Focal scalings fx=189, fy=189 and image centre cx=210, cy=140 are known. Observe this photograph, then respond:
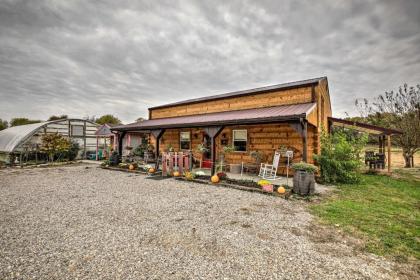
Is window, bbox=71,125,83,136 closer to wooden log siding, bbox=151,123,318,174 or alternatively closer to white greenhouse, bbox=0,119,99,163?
white greenhouse, bbox=0,119,99,163

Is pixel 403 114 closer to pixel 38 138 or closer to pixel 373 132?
pixel 373 132

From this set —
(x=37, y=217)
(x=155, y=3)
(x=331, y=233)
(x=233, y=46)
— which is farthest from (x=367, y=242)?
(x=233, y=46)

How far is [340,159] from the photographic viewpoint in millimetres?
8383

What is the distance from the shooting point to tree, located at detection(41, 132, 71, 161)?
15117mm

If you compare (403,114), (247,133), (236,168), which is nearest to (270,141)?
(247,133)

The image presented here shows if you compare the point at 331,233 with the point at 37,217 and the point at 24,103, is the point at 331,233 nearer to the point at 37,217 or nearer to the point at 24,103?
the point at 37,217

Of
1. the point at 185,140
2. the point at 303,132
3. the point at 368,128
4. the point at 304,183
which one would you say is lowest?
the point at 304,183

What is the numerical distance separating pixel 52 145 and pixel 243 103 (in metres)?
15.4

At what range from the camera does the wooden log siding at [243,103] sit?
999 cm

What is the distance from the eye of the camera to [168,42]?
1262cm

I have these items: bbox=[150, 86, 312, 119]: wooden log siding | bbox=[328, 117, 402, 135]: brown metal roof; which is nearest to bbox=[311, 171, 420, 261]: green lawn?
bbox=[328, 117, 402, 135]: brown metal roof

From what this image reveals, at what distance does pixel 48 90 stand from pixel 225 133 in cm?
2628

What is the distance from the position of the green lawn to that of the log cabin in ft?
8.00

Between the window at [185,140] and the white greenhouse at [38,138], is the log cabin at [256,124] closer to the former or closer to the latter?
the window at [185,140]
